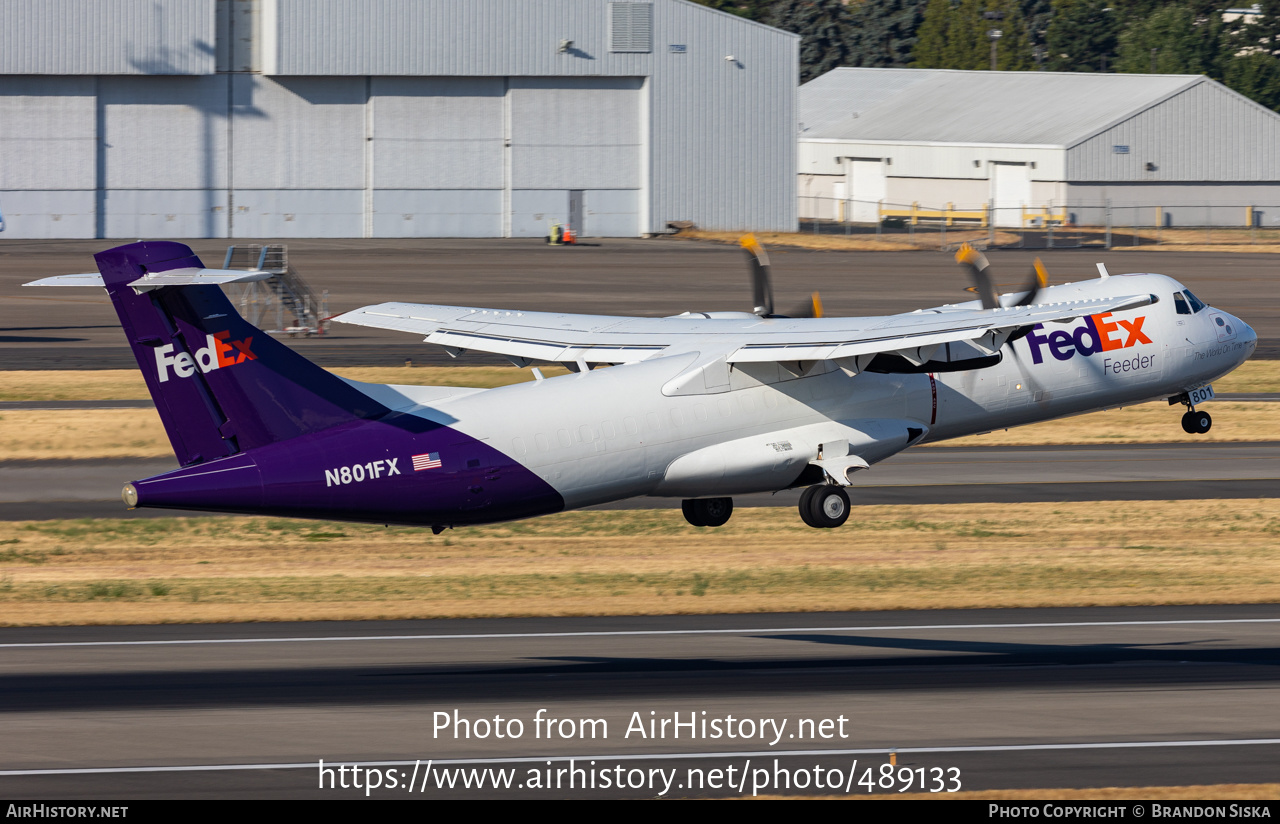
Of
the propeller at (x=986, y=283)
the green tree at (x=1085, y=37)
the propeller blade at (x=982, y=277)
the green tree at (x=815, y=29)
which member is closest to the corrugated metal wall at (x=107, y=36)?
the propeller at (x=986, y=283)

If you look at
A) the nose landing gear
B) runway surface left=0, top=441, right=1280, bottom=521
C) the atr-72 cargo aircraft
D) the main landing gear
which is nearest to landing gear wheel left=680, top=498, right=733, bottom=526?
the atr-72 cargo aircraft

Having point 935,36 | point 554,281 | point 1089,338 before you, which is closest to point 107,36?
point 554,281

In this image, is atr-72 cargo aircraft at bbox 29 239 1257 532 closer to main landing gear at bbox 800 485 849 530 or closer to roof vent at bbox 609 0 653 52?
main landing gear at bbox 800 485 849 530

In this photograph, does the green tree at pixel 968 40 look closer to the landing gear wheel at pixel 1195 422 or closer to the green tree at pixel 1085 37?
the green tree at pixel 1085 37

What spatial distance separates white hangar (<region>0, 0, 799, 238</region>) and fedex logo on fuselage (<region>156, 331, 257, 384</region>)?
8271 cm

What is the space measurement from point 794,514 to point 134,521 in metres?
15.4

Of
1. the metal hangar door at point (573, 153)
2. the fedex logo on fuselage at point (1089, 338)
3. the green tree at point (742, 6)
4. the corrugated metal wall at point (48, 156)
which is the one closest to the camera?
the fedex logo on fuselage at point (1089, 338)

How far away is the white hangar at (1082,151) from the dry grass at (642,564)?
8491 centimetres

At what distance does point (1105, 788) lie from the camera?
60.7 feet

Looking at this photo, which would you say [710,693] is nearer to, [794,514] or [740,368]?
[740,368]

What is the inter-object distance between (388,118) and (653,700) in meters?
88.4

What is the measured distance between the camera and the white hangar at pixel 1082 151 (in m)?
121

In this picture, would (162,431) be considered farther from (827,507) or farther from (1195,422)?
(1195,422)

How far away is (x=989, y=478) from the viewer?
4278 cm
